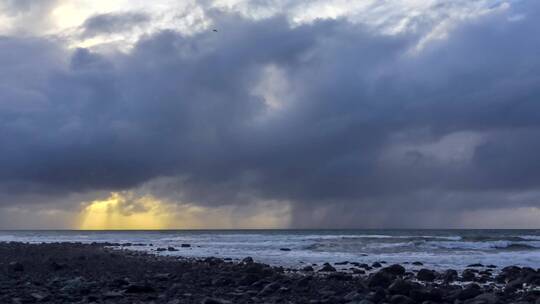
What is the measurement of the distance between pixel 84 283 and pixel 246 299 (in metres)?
4.62

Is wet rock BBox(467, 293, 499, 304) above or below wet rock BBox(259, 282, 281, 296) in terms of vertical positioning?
below

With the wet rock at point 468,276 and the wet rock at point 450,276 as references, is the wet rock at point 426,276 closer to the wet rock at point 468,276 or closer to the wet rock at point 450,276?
the wet rock at point 450,276

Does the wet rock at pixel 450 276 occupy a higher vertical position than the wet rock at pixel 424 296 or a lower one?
higher

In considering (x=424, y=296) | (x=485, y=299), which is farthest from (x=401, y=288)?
(x=485, y=299)

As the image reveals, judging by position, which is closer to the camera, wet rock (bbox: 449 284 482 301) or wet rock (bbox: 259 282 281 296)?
wet rock (bbox: 449 284 482 301)

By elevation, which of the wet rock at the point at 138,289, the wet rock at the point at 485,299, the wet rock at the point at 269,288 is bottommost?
the wet rock at the point at 485,299

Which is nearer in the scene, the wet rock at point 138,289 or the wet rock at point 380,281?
the wet rock at point 138,289

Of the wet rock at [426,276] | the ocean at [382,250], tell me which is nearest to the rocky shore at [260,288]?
the wet rock at [426,276]

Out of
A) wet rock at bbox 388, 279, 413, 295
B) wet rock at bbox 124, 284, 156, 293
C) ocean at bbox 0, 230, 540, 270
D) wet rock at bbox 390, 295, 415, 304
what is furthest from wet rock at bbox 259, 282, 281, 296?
ocean at bbox 0, 230, 540, 270

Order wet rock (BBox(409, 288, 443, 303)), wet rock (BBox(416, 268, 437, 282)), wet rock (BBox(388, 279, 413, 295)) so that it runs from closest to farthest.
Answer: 1. wet rock (BBox(409, 288, 443, 303))
2. wet rock (BBox(388, 279, 413, 295))
3. wet rock (BBox(416, 268, 437, 282))

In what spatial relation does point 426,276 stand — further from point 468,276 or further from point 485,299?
point 485,299

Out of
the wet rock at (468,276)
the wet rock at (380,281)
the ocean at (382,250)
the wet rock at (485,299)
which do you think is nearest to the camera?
the wet rock at (485,299)

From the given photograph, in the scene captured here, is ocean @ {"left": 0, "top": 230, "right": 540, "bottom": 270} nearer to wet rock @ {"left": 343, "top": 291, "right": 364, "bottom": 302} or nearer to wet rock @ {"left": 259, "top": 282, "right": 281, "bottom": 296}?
wet rock @ {"left": 259, "top": 282, "right": 281, "bottom": 296}

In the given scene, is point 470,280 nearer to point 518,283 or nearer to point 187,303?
point 518,283
